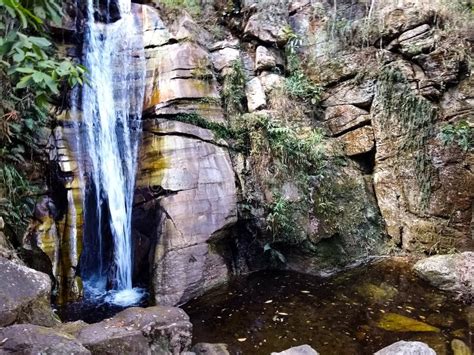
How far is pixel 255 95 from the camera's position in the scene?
24.2 ft

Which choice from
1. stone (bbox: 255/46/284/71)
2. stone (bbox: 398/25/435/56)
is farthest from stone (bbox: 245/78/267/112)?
stone (bbox: 398/25/435/56)

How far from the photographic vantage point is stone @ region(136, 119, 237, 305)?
221 inches

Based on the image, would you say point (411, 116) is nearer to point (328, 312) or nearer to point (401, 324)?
point (401, 324)

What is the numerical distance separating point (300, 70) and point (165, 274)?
16.2ft

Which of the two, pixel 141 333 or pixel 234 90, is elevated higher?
pixel 234 90

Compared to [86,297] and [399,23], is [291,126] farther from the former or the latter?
[86,297]

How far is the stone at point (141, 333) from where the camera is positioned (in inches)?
120

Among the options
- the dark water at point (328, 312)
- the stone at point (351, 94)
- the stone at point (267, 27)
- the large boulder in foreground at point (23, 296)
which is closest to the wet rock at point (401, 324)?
the dark water at point (328, 312)

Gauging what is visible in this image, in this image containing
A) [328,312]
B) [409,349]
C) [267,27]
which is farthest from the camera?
[267,27]

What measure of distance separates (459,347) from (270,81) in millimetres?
5355

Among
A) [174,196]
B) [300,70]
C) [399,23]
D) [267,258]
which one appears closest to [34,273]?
[174,196]

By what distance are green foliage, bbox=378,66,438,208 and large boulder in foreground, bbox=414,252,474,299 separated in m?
1.10

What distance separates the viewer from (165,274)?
553 centimetres

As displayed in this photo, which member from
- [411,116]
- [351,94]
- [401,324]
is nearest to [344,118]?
[351,94]
